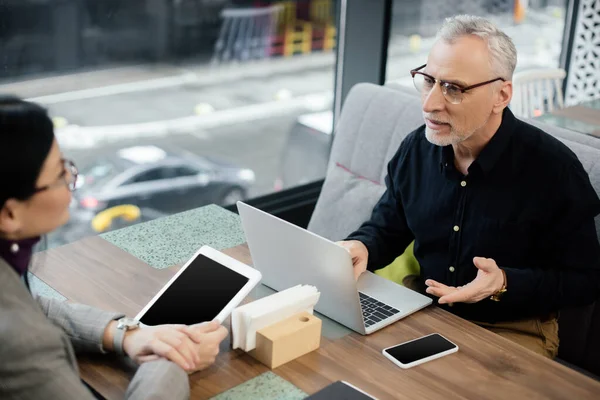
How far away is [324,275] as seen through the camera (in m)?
1.59

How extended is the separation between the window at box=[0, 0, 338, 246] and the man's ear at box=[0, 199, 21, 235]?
4.61ft

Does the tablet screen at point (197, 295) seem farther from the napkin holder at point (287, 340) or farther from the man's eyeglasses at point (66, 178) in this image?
the man's eyeglasses at point (66, 178)

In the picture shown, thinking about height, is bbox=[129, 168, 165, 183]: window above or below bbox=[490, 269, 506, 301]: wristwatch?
below

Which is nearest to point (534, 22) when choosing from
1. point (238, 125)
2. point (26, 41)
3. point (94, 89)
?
point (238, 125)

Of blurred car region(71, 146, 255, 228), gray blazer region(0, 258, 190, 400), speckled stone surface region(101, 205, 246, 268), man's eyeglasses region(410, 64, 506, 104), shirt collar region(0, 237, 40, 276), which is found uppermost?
man's eyeglasses region(410, 64, 506, 104)

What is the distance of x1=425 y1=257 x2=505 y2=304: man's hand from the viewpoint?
1.64 meters

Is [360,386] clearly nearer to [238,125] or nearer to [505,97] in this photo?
[505,97]

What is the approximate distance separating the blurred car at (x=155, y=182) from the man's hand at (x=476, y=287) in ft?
5.31

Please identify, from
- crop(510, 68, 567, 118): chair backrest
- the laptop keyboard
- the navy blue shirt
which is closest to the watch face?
the laptop keyboard

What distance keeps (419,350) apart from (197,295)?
45 centimetres

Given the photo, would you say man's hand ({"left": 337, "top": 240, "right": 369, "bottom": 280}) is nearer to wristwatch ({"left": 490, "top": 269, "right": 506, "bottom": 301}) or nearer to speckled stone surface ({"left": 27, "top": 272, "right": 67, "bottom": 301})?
wristwatch ({"left": 490, "top": 269, "right": 506, "bottom": 301})

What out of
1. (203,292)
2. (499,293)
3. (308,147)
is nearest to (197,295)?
(203,292)

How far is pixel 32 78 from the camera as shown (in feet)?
8.52

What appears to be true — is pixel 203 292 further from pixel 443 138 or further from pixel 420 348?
pixel 443 138
